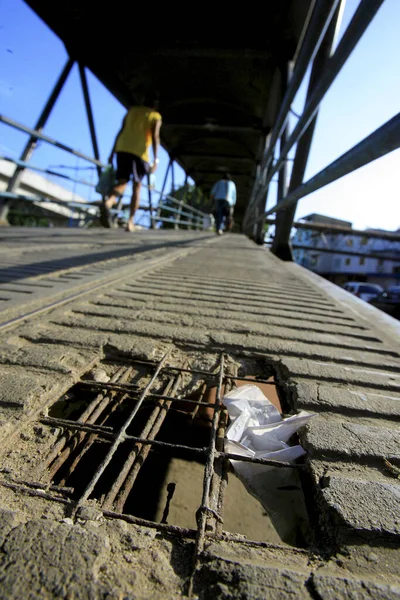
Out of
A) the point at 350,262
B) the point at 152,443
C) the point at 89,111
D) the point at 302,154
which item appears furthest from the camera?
the point at 350,262

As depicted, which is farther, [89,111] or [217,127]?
[217,127]

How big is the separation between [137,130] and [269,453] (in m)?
5.82

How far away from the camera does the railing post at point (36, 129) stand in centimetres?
518

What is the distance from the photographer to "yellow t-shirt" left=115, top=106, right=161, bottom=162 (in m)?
5.64

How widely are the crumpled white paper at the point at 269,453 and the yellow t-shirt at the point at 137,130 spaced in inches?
213

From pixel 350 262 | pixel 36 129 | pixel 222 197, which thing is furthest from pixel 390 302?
pixel 350 262

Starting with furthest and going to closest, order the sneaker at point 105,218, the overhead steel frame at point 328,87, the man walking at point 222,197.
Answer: the man walking at point 222,197, the sneaker at point 105,218, the overhead steel frame at point 328,87

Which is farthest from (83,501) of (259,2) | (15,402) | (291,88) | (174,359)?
(259,2)

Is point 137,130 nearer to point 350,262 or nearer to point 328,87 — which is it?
point 328,87

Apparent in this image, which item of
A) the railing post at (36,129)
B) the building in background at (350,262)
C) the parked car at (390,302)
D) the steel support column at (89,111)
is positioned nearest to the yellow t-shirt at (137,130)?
the railing post at (36,129)

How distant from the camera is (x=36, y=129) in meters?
5.83

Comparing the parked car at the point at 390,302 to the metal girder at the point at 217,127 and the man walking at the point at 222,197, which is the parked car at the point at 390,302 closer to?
the man walking at the point at 222,197

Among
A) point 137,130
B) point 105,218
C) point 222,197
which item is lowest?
point 105,218

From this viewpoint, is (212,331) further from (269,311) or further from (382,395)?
(382,395)
